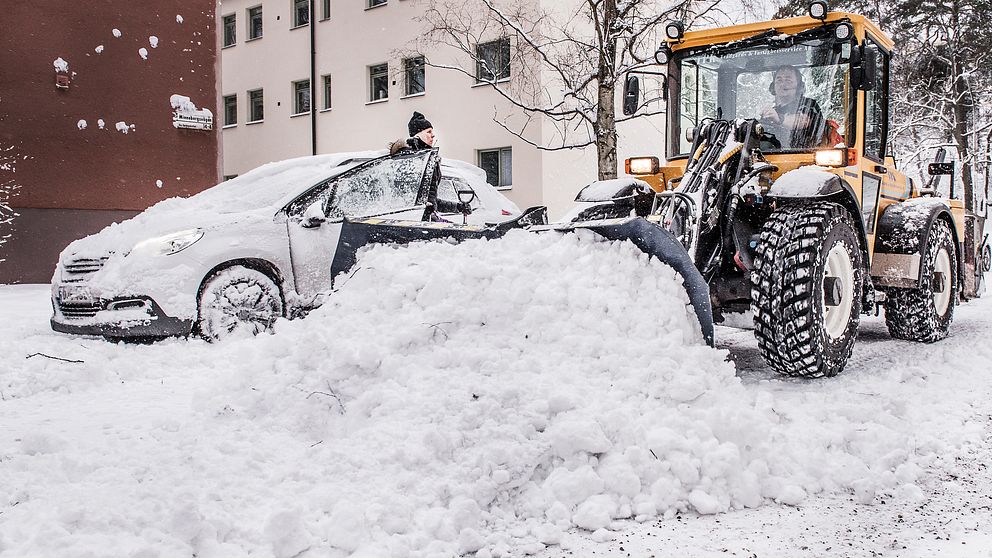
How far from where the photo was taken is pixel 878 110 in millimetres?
6477

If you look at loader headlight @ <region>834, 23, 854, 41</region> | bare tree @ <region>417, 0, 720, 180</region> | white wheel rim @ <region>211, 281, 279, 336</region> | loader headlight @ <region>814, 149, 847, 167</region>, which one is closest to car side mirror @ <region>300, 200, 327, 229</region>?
white wheel rim @ <region>211, 281, 279, 336</region>

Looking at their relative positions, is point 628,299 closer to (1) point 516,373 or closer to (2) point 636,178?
(1) point 516,373

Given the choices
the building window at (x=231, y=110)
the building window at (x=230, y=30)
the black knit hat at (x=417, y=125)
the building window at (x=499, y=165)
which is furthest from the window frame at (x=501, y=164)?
the black knit hat at (x=417, y=125)

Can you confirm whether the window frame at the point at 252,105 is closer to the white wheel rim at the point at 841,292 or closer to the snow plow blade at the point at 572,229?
the snow plow blade at the point at 572,229

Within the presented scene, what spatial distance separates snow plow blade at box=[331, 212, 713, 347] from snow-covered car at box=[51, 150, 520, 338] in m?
1.35

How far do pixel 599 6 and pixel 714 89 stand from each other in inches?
356

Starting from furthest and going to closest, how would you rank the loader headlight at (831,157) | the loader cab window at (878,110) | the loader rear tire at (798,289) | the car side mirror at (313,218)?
the car side mirror at (313,218) → the loader cab window at (878,110) → the loader headlight at (831,157) → the loader rear tire at (798,289)

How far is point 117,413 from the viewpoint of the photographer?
172 inches

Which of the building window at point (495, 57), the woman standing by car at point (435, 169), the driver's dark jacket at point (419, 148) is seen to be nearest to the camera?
the woman standing by car at point (435, 169)

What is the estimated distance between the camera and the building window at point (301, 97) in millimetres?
24844

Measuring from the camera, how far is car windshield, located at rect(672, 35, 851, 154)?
228 inches

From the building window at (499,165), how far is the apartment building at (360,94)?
2cm

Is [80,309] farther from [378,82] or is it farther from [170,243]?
[378,82]

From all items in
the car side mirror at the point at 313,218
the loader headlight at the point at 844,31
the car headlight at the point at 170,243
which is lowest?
the car headlight at the point at 170,243
